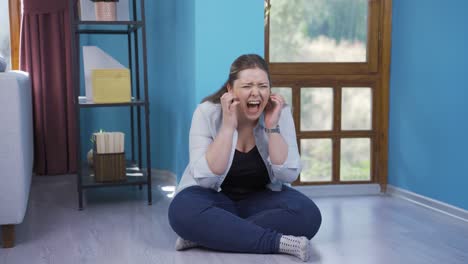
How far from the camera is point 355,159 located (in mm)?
3338

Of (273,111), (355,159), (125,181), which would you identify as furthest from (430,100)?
(125,181)

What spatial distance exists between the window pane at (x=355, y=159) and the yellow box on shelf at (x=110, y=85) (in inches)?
49.8

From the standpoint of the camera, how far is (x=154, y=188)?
11.1 feet

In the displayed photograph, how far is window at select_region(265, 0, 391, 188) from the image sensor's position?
3.17 m

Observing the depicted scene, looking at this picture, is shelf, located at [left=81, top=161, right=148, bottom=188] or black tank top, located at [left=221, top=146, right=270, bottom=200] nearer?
black tank top, located at [left=221, top=146, right=270, bottom=200]

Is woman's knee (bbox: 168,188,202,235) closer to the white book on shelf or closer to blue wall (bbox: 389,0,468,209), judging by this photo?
the white book on shelf

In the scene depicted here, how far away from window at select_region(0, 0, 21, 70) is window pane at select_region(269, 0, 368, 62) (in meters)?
1.62

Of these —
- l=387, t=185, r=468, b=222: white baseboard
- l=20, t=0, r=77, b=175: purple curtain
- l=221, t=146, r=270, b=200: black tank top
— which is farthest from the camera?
l=20, t=0, r=77, b=175: purple curtain

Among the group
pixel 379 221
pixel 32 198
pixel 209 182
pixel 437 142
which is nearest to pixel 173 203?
pixel 209 182

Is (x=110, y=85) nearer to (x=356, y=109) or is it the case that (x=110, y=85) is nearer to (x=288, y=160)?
(x=288, y=160)

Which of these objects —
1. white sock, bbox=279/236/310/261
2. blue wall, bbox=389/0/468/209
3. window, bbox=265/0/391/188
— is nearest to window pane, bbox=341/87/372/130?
window, bbox=265/0/391/188

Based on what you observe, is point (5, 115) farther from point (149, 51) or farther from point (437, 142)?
point (437, 142)

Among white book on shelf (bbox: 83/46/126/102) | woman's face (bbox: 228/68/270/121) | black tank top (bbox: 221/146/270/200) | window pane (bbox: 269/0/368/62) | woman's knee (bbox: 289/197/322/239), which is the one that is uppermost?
window pane (bbox: 269/0/368/62)

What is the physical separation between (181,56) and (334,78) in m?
0.87
